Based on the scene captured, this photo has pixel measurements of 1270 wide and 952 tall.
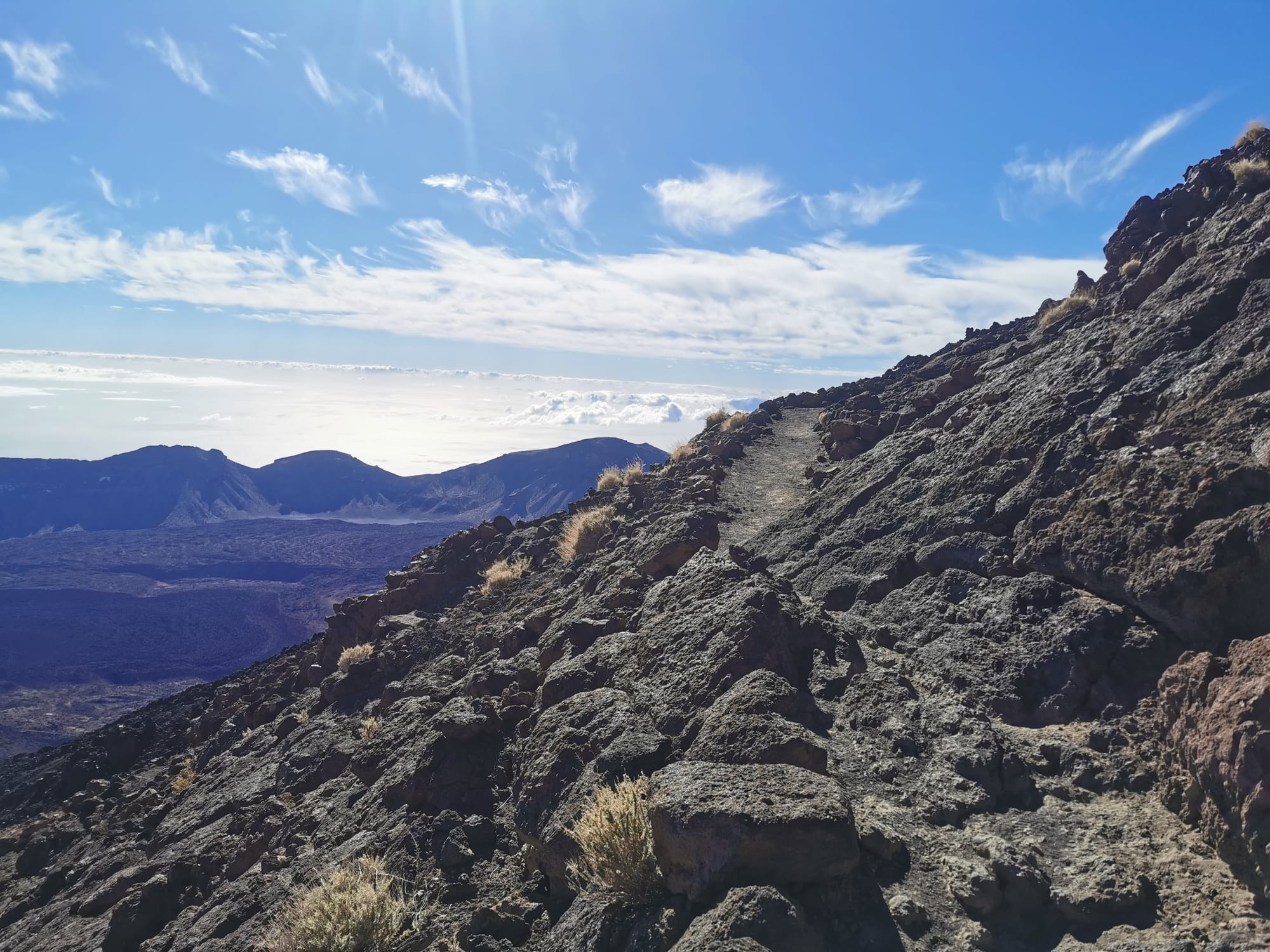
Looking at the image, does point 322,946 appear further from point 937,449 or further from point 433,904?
point 937,449

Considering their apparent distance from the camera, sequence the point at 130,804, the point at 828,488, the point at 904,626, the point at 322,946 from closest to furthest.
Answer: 1. the point at 322,946
2. the point at 904,626
3. the point at 828,488
4. the point at 130,804

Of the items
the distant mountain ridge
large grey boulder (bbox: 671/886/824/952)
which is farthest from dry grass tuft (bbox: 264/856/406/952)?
the distant mountain ridge

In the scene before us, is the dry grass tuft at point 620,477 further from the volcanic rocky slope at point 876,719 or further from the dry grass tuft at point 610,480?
the volcanic rocky slope at point 876,719

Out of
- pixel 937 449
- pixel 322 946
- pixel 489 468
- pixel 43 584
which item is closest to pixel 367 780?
pixel 322 946

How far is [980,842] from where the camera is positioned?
418 cm

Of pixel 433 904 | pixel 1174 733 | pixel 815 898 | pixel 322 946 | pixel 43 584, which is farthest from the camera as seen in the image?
pixel 43 584

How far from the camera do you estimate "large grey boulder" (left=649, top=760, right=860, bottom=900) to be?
400 cm

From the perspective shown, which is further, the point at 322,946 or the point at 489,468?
the point at 489,468

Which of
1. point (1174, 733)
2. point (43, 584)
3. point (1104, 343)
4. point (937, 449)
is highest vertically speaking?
point (1104, 343)

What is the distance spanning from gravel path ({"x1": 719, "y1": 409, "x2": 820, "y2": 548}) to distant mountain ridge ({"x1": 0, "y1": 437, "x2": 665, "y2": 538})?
121 meters

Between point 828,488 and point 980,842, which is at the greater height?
point 828,488

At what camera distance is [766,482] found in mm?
15297

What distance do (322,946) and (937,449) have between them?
29.9 feet

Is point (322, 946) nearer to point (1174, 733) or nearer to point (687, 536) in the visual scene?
point (1174, 733)
